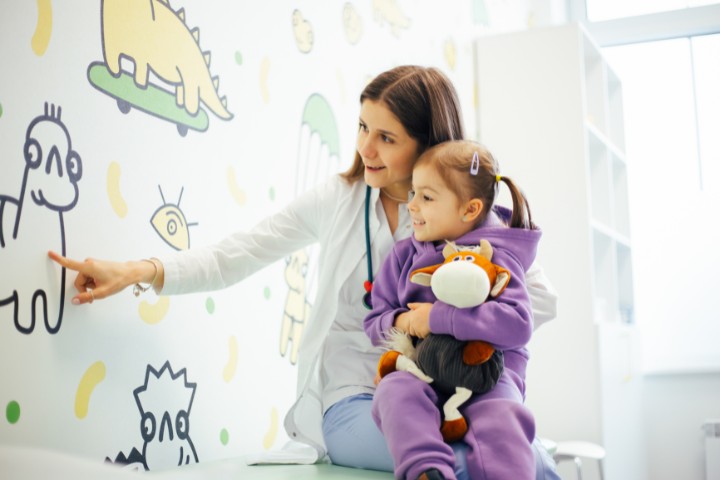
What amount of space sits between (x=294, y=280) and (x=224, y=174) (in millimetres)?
408

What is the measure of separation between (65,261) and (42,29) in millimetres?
377

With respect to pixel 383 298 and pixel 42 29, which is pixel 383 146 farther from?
pixel 42 29

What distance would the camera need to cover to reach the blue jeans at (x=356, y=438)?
1.34 m

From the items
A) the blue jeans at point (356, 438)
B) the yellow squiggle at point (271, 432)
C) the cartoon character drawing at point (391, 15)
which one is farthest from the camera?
the cartoon character drawing at point (391, 15)

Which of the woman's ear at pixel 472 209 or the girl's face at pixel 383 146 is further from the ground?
the girl's face at pixel 383 146

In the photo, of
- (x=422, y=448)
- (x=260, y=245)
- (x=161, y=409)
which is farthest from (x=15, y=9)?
(x=422, y=448)

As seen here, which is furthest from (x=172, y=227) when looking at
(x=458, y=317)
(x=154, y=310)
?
(x=458, y=317)

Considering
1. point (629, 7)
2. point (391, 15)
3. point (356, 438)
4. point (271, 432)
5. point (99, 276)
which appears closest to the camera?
point (99, 276)

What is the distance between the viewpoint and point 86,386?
1.31 m

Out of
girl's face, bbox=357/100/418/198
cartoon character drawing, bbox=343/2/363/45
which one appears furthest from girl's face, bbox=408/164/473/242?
cartoon character drawing, bbox=343/2/363/45

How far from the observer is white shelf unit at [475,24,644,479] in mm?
2924

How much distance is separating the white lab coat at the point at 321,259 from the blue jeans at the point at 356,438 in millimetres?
46

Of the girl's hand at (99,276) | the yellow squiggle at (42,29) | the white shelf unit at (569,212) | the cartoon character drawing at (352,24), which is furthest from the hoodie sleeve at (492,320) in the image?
the white shelf unit at (569,212)

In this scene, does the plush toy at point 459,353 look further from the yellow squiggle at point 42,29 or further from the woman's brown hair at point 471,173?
the yellow squiggle at point 42,29
